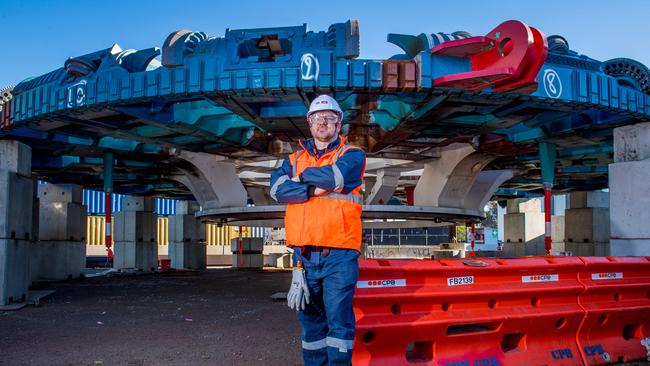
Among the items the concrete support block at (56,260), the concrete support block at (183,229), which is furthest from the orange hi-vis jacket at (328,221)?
the concrete support block at (183,229)

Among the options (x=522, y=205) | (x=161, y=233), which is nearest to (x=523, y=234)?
(x=522, y=205)

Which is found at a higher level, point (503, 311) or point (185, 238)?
point (503, 311)

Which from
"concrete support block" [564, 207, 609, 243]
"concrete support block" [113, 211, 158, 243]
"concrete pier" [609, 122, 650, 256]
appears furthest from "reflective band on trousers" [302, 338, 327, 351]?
"concrete support block" [564, 207, 609, 243]

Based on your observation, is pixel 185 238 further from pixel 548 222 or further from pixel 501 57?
pixel 501 57

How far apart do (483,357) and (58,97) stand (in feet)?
30.0

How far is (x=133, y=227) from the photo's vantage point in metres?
25.8

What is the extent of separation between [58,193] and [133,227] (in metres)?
4.52

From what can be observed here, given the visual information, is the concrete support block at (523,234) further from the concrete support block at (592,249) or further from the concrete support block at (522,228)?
the concrete support block at (592,249)

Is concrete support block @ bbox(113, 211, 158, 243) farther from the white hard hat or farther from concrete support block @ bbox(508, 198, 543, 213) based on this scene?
the white hard hat

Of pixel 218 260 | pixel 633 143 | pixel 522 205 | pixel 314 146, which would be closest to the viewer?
pixel 314 146

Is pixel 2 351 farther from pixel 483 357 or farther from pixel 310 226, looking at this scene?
pixel 483 357

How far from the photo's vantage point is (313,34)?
9.70 metres

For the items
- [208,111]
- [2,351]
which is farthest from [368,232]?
[2,351]

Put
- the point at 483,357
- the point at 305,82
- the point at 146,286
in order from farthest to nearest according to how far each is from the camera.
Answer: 1. the point at 146,286
2. the point at 305,82
3. the point at 483,357
